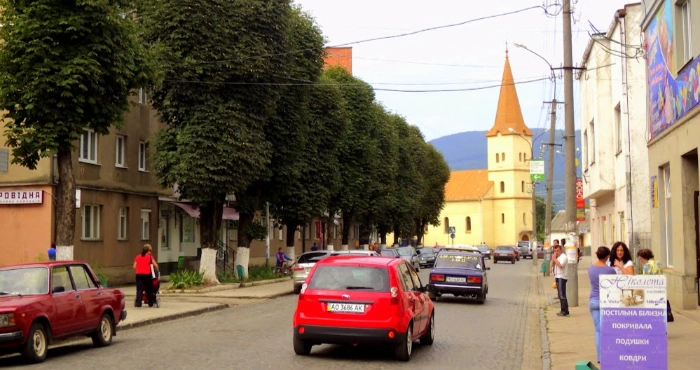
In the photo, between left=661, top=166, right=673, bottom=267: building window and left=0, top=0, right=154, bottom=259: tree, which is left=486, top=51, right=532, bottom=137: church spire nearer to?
left=661, top=166, right=673, bottom=267: building window

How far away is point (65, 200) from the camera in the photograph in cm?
2083

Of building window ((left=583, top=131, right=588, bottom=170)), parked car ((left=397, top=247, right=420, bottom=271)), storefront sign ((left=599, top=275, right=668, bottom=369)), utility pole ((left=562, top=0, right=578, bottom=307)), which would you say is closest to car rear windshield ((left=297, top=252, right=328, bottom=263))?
utility pole ((left=562, top=0, right=578, bottom=307))

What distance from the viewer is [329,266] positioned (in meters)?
13.1

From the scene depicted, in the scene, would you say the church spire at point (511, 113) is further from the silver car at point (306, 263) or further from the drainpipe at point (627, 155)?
the silver car at point (306, 263)

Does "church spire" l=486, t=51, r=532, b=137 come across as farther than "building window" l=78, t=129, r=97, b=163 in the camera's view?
Yes

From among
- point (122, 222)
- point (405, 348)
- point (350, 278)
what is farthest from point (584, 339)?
point (122, 222)

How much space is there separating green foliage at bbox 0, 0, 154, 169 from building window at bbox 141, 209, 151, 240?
623 inches

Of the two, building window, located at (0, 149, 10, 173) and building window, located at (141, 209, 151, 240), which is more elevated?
building window, located at (0, 149, 10, 173)

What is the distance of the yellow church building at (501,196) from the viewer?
413ft

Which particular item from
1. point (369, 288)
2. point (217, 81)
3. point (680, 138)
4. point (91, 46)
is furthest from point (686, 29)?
point (217, 81)

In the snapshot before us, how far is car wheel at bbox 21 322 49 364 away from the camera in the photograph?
1209 centimetres

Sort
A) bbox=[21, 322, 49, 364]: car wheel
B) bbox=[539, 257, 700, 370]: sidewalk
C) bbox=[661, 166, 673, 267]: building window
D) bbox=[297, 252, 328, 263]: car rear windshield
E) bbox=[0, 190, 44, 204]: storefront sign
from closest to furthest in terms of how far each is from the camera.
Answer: bbox=[21, 322, 49, 364]: car wheel → bbox=[539, 257, 700, 370]: sidewalk → bbox=[661, 166, 673, 267]: building window → bbox=[0, 190, 44, 204]: storefront sign → bbox=[297, 252, 328, 263]: car rear windshield

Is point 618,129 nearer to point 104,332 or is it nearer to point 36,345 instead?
point 104,332

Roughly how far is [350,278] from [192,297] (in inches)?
628
